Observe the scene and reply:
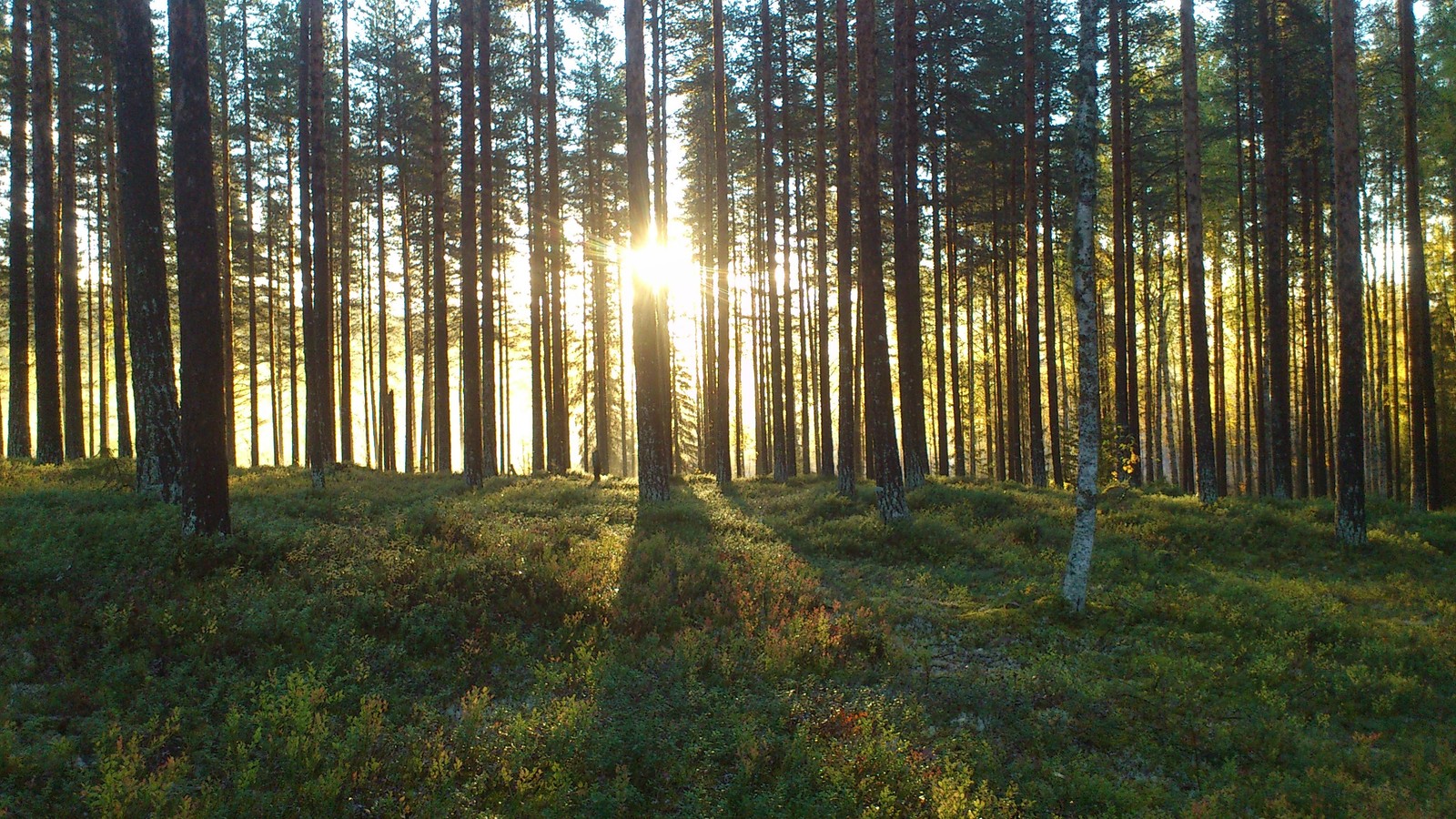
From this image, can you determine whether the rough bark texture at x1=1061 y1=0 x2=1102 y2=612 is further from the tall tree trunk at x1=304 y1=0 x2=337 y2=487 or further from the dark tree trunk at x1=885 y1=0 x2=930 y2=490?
the tall tree trunk at x1=304 y1=0 x2=337 y2=487

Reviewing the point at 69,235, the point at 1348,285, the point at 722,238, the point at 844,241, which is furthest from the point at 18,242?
the point at 1348,285

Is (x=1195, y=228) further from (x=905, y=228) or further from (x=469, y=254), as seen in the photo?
(x=469, y=254)

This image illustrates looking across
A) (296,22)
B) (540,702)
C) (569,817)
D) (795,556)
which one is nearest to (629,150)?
(795,556)

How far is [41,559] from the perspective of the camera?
797 cm

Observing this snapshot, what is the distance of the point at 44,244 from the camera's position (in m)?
17.1

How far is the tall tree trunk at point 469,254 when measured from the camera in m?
18.9

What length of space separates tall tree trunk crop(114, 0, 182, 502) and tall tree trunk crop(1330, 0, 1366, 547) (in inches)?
767

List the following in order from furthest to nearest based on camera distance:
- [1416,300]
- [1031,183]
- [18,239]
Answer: [1031,183] < [18,239] < [1416,300]

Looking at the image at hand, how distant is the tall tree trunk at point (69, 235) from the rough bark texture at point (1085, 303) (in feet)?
75.0

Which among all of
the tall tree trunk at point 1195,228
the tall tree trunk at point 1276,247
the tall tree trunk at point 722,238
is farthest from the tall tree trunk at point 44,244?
the tall tree trunk at point 1276,247

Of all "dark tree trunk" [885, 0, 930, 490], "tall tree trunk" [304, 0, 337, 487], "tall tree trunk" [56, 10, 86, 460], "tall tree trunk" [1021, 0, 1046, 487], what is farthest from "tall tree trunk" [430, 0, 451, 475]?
"tall tree trunk" [1021, 0, 1046, 487]

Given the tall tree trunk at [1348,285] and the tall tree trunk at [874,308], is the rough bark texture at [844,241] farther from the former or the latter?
the tall tree trunk at [1348,285]

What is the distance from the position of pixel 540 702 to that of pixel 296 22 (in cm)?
2896

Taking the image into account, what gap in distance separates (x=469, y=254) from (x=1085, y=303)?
1483 cm
